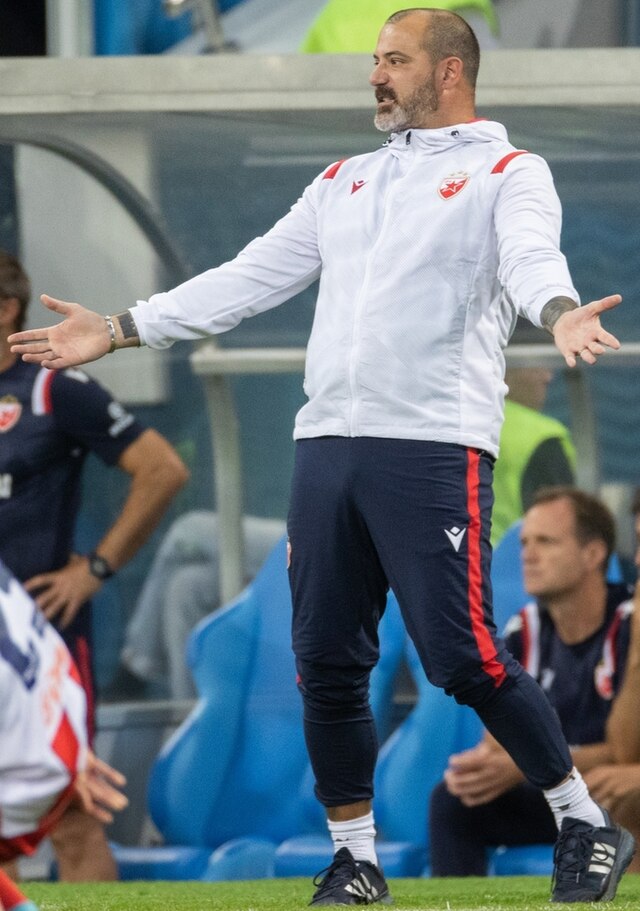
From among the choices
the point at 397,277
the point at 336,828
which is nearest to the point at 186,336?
the point at 397,277

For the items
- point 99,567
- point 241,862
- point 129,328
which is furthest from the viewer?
point 241,862

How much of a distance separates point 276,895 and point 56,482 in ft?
5.77

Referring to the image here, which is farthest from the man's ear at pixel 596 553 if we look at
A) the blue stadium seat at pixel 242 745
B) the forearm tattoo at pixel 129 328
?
the forearm tattoo at pixel 129 328

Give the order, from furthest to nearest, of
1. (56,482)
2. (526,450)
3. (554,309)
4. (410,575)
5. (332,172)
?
(526,450), (56,482), (332,172), (410,575), (554,309)

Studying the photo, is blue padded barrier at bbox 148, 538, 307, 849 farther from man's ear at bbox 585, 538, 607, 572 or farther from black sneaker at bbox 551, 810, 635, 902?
black sneaker at bbox 551, 810, 635, 902

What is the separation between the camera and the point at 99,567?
5.77 m

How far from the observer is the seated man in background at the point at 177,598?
22.3 feet

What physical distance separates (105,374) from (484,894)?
3135 millimetres

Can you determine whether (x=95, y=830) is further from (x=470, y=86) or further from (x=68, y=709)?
(x=68, y=709)

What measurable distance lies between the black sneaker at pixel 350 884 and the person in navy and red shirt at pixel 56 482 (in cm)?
187

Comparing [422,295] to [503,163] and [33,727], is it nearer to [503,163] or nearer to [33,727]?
[503,163]

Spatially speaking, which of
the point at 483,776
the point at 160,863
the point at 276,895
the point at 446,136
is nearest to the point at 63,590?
the point at 160,863

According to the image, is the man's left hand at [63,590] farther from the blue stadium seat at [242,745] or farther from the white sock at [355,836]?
the white sock at [355,836]

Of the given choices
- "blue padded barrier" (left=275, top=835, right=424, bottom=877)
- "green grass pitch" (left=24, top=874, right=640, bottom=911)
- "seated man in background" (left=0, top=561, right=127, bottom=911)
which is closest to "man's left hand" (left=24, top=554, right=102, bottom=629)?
"green grass pitch" (left=24, top=874, right=640, bottom=911)
